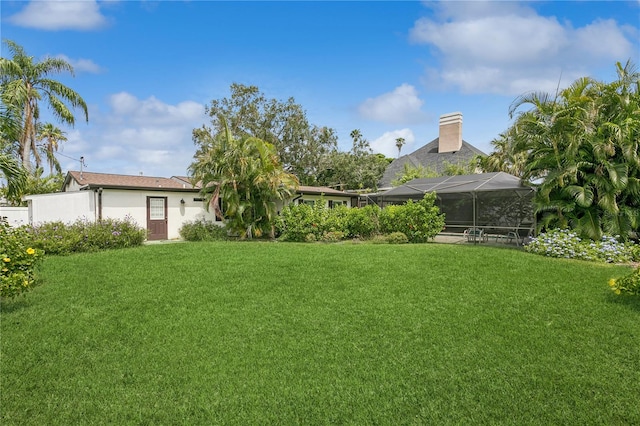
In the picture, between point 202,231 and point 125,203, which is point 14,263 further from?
point 125,203

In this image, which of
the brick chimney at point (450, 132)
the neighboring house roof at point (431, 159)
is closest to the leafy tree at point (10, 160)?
the neighboring house roof at point (431, 159)

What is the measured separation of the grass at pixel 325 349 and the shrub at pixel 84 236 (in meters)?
3.54

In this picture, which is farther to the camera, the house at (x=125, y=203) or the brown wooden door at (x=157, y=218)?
the brown wooden door at (x=157, y=218)

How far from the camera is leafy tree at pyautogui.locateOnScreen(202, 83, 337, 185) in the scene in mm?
26484

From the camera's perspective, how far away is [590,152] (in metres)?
9.98

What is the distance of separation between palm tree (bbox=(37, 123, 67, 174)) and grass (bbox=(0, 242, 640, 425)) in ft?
84.2

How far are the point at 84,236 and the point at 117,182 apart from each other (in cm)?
512

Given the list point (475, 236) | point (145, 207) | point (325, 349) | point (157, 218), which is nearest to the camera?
point (325, 349)

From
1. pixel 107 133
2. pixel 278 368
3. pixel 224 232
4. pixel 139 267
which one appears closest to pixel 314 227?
pixel 224 232

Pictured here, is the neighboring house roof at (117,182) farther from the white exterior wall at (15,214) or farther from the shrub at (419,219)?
the shrub at (419,219)

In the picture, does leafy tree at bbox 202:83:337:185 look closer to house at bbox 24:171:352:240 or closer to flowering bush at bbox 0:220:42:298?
house at bbox 24:171:352:240

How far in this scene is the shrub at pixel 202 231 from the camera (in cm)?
1505

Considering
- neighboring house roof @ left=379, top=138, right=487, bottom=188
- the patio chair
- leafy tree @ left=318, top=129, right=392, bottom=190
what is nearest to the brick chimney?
neighboring house roof @ left=379, top=138, right=487, bottom=188

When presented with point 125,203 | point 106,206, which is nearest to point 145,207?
point 125,203
